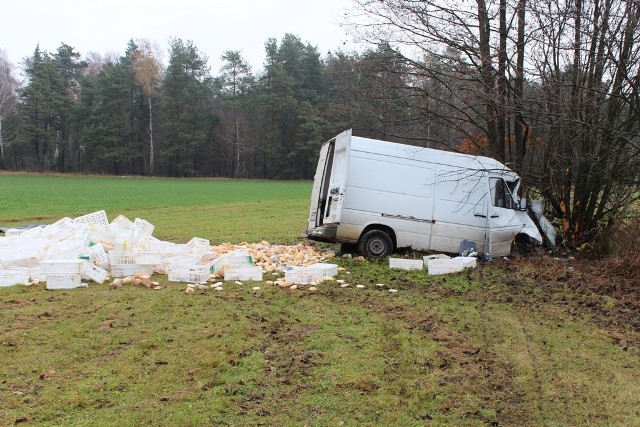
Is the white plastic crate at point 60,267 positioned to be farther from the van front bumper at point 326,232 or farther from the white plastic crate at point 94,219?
the van front bumper at point 326,232

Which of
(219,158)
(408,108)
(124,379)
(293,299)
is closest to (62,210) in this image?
(408,108)

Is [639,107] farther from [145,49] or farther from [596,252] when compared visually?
[145,49]

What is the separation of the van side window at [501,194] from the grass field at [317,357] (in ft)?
11.8

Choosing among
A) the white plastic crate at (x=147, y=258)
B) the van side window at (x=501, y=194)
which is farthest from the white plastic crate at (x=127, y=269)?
the van side window at (x=501, y=194)

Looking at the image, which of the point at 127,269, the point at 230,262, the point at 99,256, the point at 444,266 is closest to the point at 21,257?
the point at 99,256

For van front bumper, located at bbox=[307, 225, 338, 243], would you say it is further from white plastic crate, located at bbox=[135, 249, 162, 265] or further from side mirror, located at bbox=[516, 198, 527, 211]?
side mirror, located at bbox=[516, 198, 527, 211]

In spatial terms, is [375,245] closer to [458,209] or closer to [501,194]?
[458,209]

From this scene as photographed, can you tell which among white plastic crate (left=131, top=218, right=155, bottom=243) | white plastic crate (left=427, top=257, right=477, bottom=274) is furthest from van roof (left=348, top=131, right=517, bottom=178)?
white plastic crate (left=131, top=218, right=155, bottom=243)

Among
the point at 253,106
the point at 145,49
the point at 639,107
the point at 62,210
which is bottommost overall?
the point at 62,210

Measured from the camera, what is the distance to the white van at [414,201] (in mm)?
11070

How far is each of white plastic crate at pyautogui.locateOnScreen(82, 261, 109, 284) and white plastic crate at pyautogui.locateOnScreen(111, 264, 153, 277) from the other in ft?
1.06

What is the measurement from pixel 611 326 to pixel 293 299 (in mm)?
4050

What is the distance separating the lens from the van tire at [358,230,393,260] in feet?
36.7

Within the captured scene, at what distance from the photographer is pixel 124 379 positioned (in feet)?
14.6
